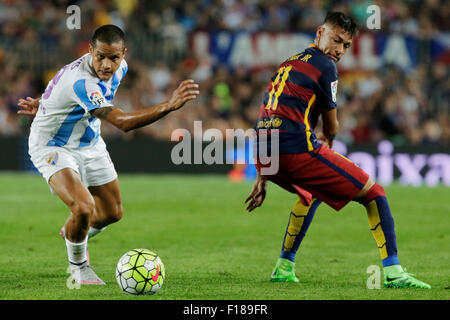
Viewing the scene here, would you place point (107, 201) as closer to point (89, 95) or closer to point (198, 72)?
point (89, 95)

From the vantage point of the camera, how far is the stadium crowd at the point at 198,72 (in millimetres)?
20891

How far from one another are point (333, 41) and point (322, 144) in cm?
88

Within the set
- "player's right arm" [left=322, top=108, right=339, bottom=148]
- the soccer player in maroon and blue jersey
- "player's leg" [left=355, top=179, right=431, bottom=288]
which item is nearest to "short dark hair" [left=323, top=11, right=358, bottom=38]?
the soccer player in maroon and blue jersey

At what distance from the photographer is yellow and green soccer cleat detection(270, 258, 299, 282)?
7.60 m

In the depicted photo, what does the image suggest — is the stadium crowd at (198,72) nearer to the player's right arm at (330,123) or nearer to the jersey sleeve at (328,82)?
the player's right arm at (330,123)

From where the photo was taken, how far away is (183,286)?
7.23 meters

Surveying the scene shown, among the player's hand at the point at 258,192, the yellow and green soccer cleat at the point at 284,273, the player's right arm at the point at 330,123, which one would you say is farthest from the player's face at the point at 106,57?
the yellow and green soccer cleat at the point at 284,273

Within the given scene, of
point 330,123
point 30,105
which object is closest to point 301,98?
point 330,123

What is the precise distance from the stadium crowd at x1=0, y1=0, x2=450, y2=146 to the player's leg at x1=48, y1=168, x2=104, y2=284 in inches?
523

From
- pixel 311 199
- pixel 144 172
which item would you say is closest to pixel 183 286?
pixel 311 199

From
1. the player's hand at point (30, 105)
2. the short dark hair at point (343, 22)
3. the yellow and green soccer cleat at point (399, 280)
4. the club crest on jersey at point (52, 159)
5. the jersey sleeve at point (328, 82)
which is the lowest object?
the yellow and green soccer cleat at point (399, 280)

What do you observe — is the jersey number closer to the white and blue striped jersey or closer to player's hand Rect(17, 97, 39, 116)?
the white and blue striped jersey

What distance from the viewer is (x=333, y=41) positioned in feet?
23.2
